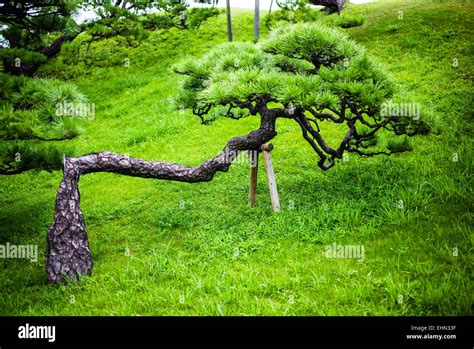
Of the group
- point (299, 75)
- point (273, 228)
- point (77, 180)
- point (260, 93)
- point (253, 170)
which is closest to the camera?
point (260, 93)

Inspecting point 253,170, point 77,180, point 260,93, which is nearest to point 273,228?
point 253,170

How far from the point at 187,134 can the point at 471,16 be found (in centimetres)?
1003

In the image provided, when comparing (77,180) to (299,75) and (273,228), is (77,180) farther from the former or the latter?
(299,75)

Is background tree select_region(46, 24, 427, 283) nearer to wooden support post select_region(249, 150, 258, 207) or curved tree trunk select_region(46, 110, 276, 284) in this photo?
curved tree trunk select_region(46, 110, 276, 284)

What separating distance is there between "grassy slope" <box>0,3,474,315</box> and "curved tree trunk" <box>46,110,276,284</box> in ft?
0.91

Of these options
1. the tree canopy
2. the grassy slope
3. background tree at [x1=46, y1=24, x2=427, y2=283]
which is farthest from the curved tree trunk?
the tree canopy

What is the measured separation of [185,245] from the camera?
18.2 ft

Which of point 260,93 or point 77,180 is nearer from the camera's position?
point 260,93

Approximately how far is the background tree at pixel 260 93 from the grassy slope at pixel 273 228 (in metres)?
0.54

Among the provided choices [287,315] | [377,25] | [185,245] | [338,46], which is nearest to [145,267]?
[185,245]

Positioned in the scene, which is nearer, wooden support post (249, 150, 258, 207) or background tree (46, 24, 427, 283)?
background tree (46, 24, 427, 283)

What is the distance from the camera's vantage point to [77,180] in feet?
17.2

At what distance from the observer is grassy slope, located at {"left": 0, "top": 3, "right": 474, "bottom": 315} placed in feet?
13.1

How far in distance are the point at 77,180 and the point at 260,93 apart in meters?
2.64
